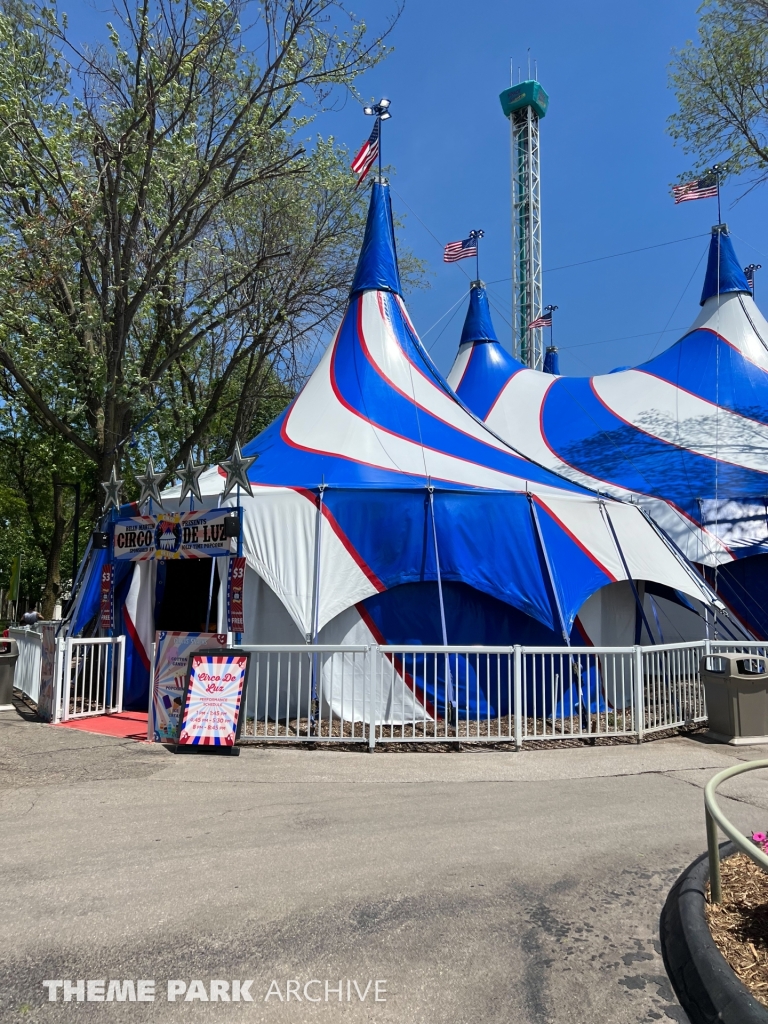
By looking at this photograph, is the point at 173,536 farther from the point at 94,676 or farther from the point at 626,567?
the point at 626,567

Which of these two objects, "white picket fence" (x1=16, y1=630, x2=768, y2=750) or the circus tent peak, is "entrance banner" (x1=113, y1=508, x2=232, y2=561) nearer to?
"white picket fence" (x1=16, y1=630, x2=768, y2=750)

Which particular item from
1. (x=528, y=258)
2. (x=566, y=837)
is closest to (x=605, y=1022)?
(x=566, y=837)

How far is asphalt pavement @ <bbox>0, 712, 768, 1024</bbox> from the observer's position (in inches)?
110

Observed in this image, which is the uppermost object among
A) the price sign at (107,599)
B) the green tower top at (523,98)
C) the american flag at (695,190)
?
the green tower top at (523,98)

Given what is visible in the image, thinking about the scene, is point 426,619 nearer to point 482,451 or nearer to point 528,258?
point 482,451

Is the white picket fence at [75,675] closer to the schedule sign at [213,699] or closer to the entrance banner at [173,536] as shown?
the entrance banner at [173,536]

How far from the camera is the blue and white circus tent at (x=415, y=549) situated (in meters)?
8.71

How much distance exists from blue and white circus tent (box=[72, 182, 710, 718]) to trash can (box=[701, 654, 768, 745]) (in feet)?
5.77

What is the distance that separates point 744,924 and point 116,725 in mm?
7282

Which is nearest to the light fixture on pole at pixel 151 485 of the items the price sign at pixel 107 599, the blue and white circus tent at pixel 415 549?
the blue and white circus tent at pixel 415 549

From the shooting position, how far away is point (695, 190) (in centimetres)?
1681

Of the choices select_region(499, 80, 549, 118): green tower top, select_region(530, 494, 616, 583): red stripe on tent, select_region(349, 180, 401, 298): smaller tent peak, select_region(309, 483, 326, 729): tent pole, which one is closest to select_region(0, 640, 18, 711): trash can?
select_region(309, 483, 326, 729): tent pole

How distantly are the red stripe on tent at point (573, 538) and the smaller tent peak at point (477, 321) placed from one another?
10.5 m

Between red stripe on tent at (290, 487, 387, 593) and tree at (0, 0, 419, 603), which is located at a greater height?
tree at (0, 0, 419, 603)
